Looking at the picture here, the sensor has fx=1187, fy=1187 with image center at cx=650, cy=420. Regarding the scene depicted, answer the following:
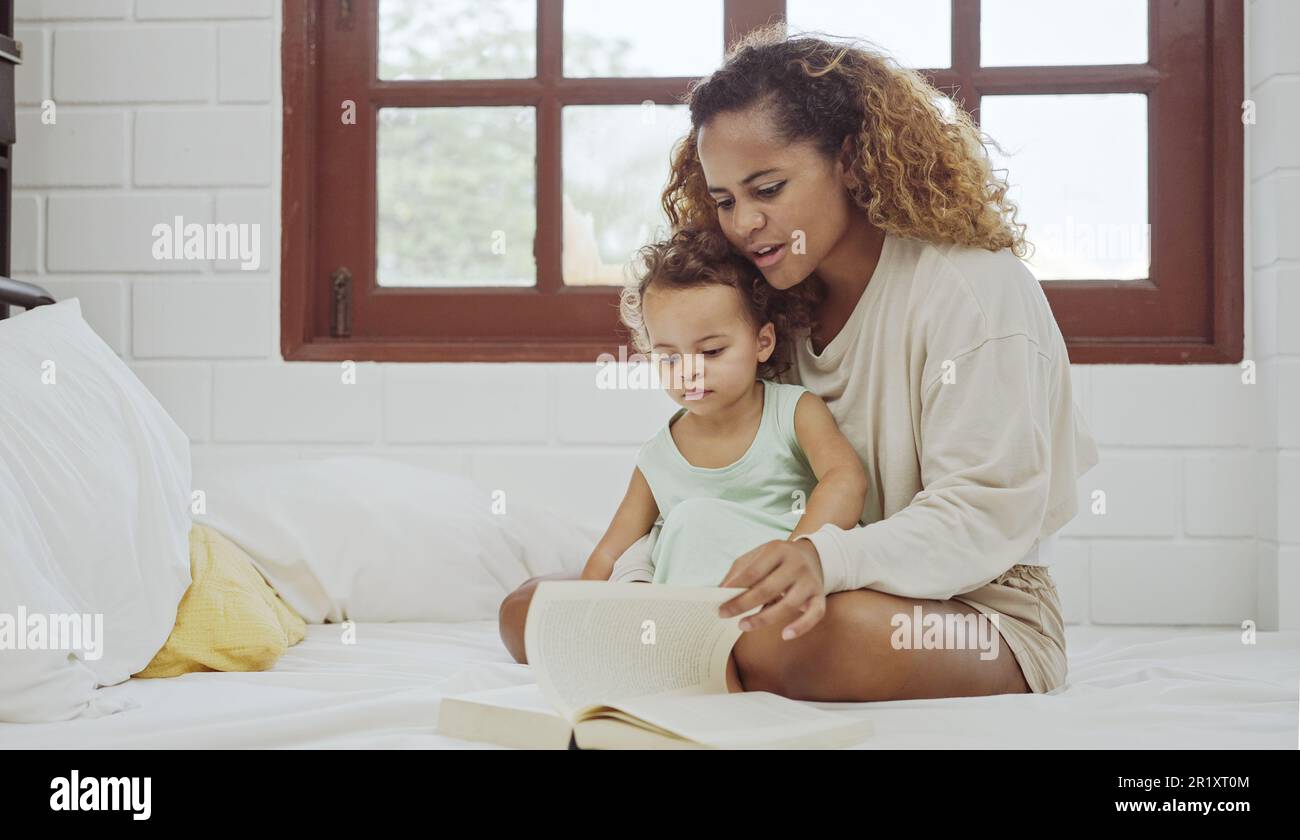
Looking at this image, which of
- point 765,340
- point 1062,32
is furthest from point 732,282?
point 1062,32

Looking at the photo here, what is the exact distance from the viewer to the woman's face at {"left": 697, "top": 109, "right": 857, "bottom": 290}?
1275mm

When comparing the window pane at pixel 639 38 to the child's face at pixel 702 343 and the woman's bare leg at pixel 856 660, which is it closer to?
the child's face at pixel 702 343

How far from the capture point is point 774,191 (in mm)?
1284

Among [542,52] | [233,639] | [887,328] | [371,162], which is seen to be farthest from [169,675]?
[542,52]

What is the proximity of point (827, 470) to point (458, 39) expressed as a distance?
129 centimetres

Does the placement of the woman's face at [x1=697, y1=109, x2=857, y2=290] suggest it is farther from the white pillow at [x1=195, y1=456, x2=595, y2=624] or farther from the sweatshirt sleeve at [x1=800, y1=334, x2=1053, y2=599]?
the white pillow at [x1=195, y1=456, x2=595, y2=624]

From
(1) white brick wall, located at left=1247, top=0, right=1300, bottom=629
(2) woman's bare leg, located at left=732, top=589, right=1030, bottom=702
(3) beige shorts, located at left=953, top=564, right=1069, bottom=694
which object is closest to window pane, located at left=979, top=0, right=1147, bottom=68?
(1) white brick wall, located at left=1247, top=0, right=1300, bottom=629

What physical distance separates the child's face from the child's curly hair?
0.01 meters

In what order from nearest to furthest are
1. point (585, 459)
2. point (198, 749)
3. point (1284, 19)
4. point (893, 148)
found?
point (198, 749), point (893, 148), point (1284, 19), point (585, 459)

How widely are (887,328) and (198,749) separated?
779mm

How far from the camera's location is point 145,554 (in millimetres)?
1279

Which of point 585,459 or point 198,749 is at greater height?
point 585,459

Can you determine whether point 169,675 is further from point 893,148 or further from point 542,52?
point 542,52

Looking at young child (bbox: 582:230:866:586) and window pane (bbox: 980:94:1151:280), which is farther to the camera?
window pane (bbox: 980:94:1151:280)
